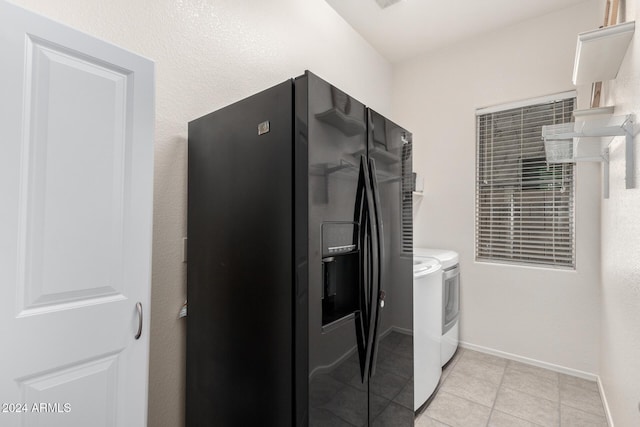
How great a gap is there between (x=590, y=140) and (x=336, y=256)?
1.56 m

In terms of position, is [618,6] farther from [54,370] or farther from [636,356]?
[54,370]

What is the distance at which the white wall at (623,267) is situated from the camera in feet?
4.01

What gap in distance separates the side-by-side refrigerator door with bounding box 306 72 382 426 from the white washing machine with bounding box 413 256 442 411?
2.33 ft

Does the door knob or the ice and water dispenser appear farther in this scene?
the ice and water dispenser

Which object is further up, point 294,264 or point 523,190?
point 523,190

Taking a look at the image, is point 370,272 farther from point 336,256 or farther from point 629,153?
point 629,153

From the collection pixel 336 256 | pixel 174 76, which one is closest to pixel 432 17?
pixel 174 76

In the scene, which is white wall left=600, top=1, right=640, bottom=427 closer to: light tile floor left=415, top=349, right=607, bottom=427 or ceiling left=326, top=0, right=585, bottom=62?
light tile floor left=415, top=349, right=607, bottom=427

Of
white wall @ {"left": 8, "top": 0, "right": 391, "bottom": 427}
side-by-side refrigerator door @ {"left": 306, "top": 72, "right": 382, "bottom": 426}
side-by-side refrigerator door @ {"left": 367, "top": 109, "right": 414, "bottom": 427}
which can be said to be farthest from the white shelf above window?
white wall @ {"left": 8, "top": 0, "right": 391, "bottom": 427}

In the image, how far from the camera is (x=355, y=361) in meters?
1.27

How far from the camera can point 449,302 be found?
8.81ft

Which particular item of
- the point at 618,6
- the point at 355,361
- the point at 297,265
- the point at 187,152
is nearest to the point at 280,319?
the point at 297,265

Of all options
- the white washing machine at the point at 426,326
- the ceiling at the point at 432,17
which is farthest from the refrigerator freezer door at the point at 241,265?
the ceiling at the point at 432,17

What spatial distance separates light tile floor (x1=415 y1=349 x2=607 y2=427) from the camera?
6.44ft
